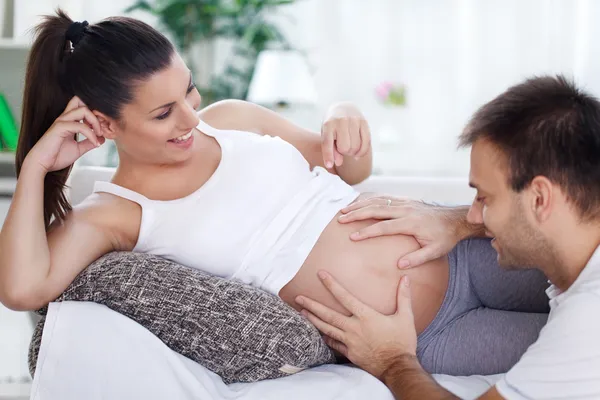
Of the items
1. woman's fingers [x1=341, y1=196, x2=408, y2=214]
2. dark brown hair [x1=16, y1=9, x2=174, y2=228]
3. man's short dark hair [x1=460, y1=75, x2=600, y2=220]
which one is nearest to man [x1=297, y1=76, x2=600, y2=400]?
man's short dark hair [x1=460, y1=75, x2=600, y2=220]

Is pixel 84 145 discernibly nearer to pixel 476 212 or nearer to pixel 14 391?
pixel 476 212

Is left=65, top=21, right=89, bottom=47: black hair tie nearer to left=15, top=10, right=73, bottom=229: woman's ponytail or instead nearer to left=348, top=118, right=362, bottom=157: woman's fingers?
left=15, top=10, right=73, bottom=229: woman's ponytail

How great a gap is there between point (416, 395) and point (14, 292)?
0.78 meters

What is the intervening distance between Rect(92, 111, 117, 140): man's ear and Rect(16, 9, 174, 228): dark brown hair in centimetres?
2

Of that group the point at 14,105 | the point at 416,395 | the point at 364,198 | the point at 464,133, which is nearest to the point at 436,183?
the point at 364,198

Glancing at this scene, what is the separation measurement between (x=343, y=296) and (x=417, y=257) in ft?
0.63

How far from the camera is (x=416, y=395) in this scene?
1.30 m

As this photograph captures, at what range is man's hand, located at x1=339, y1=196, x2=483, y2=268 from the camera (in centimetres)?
161

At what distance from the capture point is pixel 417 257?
159 centimetres

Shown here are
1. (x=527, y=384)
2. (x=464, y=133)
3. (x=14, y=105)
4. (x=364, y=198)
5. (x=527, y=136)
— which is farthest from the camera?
(x=14, y=105)

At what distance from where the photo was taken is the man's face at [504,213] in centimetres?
125

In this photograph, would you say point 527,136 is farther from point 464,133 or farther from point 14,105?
point 14,105

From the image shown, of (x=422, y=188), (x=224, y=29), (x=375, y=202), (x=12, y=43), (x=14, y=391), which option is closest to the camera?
(x=375, y=202)

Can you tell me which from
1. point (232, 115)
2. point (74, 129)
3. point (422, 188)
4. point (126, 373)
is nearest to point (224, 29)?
point (422, 188)
